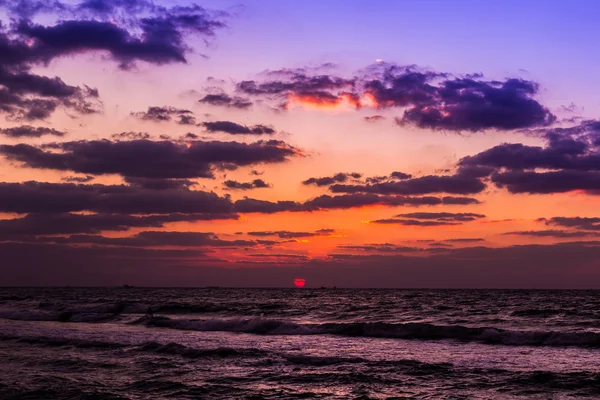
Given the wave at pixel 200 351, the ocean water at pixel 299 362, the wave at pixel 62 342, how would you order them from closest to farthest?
the ocean water at pixel 299 362 → the wave at pixel 200 351 → the wave at pixel 62 342

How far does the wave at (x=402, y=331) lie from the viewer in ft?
105

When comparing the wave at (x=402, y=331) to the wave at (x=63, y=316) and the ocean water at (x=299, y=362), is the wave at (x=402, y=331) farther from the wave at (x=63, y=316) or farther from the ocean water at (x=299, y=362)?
the wave at (x=63, y=316)

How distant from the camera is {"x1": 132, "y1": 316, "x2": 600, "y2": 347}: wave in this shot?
31859mm

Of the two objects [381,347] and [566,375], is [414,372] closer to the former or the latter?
[566,375]

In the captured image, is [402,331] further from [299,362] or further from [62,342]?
[62,342]

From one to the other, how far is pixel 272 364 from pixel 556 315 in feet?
123

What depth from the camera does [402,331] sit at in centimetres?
3628

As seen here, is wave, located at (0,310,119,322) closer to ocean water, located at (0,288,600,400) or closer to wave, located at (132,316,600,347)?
wave, located at (132,316,600,347)

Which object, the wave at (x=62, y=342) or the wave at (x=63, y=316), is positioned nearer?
the wave at (x=62, y=342)

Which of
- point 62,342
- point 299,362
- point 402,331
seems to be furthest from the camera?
point 402,331

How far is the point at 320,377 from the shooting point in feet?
66.0

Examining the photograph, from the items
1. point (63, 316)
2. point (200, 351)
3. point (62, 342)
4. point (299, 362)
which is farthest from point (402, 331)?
point (63, 316)

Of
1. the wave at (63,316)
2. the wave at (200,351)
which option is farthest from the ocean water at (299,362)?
the wave at (63,316)

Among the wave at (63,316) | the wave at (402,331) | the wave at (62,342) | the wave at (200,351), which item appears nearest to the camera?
the wave at (200,351)
